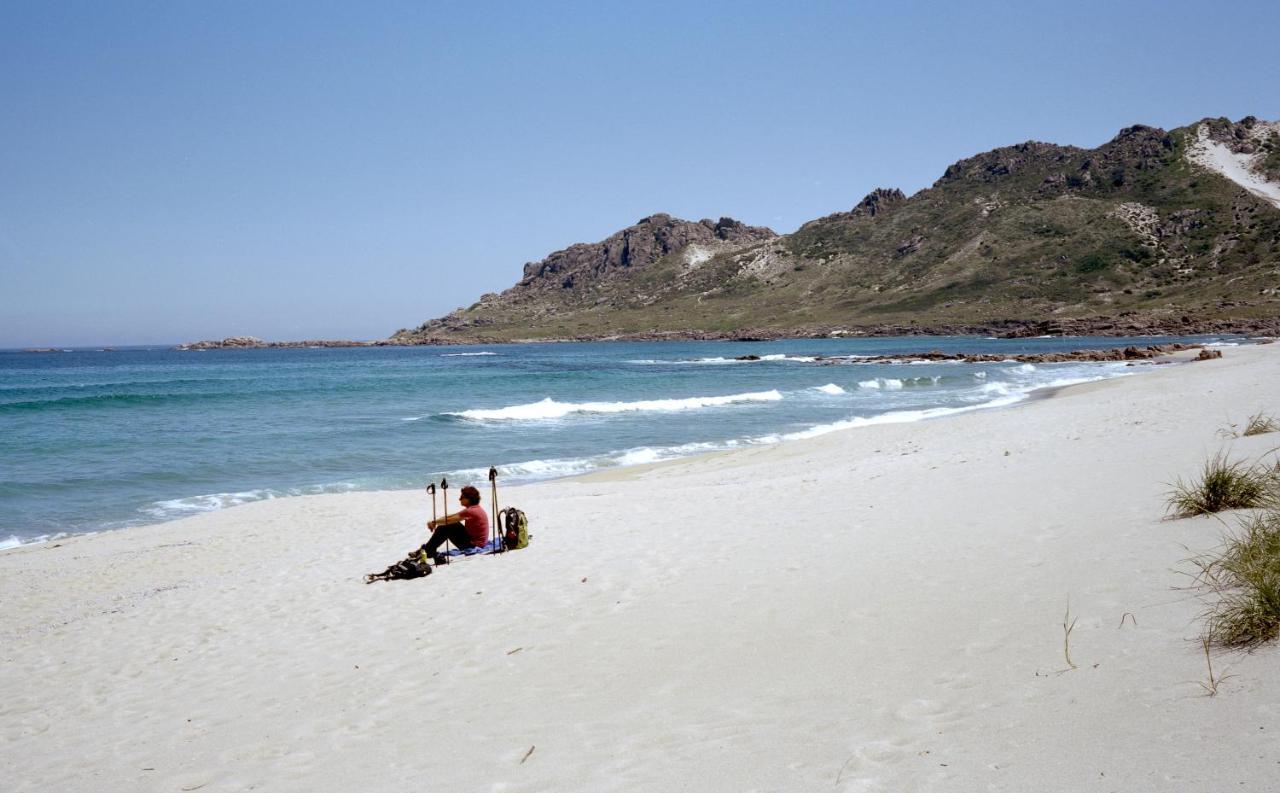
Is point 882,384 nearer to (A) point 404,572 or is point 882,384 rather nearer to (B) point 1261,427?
(B) point 1261,427

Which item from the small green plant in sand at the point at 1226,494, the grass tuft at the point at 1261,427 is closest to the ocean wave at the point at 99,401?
the grass tuft at the point at 1261,427

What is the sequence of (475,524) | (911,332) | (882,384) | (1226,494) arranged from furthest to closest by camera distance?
(911,332) < (882,384) < (475,524) < (1226,494)

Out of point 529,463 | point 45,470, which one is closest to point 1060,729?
point 529,463

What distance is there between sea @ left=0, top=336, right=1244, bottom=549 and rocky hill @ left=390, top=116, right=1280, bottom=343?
50.7 meters

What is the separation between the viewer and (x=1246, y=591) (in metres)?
4.22

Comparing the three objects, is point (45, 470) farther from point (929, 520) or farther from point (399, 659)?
point (929, 520)

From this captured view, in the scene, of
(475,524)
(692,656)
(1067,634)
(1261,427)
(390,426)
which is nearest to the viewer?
(1067,634)

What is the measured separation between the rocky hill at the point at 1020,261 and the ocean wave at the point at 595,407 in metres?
57.1

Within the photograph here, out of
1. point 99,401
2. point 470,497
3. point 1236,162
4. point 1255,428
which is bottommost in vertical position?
point 470,497

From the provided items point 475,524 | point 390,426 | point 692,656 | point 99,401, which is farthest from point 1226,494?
point 99,401

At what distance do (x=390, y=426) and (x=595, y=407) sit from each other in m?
9.00

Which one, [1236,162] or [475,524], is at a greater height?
[1236,162]

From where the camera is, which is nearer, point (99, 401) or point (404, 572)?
point (404, 572)

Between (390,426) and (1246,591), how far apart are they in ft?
90.1
